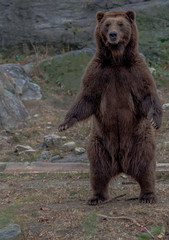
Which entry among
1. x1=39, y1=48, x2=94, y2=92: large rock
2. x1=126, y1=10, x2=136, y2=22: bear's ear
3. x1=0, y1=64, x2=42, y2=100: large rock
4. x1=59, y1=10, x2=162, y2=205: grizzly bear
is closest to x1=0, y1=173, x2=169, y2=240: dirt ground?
x1=59, y1=10, x2=162, y2=205: grizzly bear

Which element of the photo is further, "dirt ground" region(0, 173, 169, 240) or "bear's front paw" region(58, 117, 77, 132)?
"bear's front paw" region(58, 117, 77, 132)

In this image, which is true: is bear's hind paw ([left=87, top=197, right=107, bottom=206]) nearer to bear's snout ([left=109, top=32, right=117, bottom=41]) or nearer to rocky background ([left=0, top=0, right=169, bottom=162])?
bear's snout ([left=109, top=32, right=117, bottom=41])

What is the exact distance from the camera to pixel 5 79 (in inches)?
442

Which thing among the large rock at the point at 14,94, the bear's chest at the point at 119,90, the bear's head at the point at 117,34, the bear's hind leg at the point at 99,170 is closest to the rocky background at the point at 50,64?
the large rock at the point at 14,94

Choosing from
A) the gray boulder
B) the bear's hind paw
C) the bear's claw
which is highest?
the bear's claw

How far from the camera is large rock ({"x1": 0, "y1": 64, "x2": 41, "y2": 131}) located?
10.4m

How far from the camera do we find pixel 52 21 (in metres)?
14.1

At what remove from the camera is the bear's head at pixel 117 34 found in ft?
18.4

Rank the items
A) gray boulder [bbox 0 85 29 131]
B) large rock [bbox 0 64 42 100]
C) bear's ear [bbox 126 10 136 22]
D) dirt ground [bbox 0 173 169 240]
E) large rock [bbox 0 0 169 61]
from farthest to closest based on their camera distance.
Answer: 1. large rock [bbox 0 0 169 61]
2. large rock [bbox 0 64 42 100]
3. gray boulder [bbox 0 85 29 131]
4. bear's ear [bbox 126 10 136 22]
5. dirt ground [bbox 0 173 169 240]

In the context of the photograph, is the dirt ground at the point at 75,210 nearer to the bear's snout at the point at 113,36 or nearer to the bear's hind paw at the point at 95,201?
the bear's hind paw at the point at 95,201

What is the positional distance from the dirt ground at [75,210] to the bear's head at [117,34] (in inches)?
76.5

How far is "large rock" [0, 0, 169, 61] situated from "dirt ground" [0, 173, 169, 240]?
24.0ft

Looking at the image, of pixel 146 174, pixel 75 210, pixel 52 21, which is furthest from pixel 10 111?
pixel 75 210

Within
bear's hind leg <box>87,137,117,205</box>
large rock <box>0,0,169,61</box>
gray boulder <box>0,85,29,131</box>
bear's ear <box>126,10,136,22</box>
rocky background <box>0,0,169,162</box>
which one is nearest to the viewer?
bear's hind leg <box>87,137,117,205</box>
